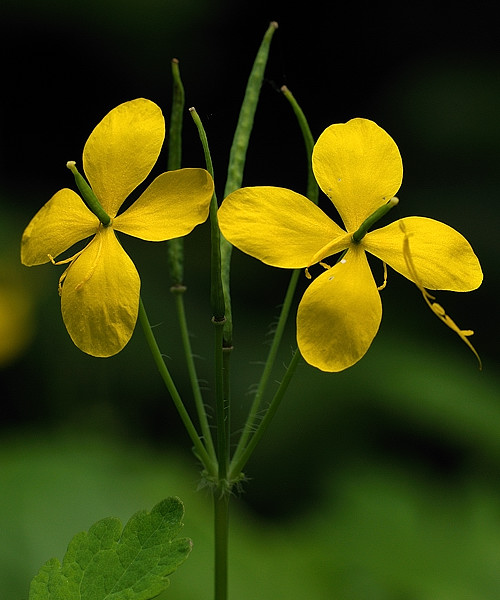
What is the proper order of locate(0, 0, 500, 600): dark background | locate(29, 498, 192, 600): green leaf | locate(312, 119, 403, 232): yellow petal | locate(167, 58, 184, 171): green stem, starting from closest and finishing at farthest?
locate(29, 498, 192, 600): green leaf < locate(312, 119, 403, 232): yellow petal < locate(167, 58, 184, 171): green stem < locate(0, 0, 500, 600): dark background

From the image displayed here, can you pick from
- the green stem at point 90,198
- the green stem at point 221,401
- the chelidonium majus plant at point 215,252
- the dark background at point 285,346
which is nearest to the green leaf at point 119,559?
the chelidonium majus plant at point 215,252

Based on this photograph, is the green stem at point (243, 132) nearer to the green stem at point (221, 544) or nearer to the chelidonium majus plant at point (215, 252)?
the chelidonium majus plant at point (215, 252)

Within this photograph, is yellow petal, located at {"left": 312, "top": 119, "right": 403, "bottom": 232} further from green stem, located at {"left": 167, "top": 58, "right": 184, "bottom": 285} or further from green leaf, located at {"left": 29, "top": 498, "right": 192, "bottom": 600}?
green leaf, located at {"left": 29, "top": 498, "right": 192, "bottom": 600}

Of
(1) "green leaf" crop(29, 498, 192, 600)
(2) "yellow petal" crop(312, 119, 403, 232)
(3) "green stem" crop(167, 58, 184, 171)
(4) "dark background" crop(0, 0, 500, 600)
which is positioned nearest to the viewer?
(1) "green leaf" crop(29, 498, 192, 600)

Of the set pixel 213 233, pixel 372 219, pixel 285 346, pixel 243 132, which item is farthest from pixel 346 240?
pixel 285 346

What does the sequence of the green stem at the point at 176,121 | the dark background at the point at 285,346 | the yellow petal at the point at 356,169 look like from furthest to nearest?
the dark background at the point at 285,346
the green stem at the point at 176,121
the yellow petal at the point at 356,169

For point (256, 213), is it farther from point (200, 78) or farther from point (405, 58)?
point (405, 58)

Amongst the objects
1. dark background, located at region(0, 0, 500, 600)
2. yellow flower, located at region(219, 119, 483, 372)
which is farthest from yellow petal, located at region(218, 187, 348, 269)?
dark background, located at region(0, 0, 500, 600)
